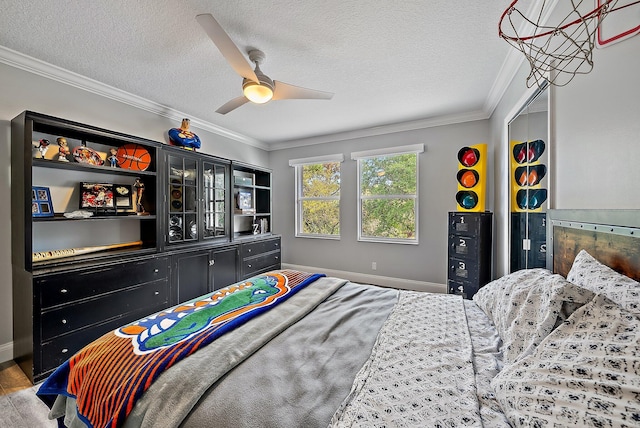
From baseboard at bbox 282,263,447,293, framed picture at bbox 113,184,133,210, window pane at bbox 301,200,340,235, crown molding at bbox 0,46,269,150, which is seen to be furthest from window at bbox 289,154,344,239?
framed picture at bbox 113,184,133,210

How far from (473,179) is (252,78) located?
260 cm

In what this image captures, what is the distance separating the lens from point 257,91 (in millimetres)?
2107

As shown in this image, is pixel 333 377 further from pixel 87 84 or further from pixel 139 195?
pixel 87 84

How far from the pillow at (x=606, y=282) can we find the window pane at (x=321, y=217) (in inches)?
139

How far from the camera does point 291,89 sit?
2213 millimetres

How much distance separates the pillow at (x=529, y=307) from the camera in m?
0.90

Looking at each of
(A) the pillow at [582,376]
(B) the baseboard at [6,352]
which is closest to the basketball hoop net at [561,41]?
(A) the pillow at [582,376]

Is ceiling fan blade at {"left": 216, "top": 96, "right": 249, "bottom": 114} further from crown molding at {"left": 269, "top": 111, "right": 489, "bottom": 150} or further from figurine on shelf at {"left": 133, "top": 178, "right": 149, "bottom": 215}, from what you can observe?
crown molding at {"left": 269, "top": 111, "right": 489, "bottom": 150}

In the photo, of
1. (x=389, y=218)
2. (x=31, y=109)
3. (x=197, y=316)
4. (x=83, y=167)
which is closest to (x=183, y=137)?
(x=83, y=167)

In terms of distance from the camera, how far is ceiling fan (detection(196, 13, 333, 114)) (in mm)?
1643

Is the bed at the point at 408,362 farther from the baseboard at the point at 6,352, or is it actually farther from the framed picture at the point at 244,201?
the framed picture at the point at 244,201

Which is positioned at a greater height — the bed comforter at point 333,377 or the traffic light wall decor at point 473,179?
the traffic light wall decor at point 473,179

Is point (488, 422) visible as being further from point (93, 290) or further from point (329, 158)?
point (329, 158)

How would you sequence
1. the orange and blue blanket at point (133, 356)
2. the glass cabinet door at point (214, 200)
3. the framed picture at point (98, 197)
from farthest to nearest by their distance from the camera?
the glass cabinet door at point (214, 200)
the framed picture at point (98, 197)
the orange and blue blanket at point (133, 356)
